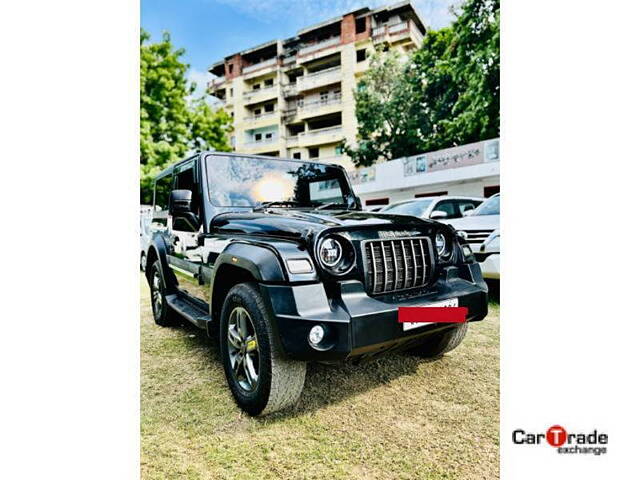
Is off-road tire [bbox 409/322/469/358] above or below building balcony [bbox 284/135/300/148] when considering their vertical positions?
below

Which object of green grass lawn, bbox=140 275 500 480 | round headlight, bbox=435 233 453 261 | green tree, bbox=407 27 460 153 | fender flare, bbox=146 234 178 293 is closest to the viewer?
green grass lawn, bbox=140 275 500 480

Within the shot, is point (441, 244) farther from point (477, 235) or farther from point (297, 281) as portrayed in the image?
point (477, 235)

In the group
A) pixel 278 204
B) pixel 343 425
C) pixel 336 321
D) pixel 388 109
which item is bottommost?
pixel 343 425

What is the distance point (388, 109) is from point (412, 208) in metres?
3.71

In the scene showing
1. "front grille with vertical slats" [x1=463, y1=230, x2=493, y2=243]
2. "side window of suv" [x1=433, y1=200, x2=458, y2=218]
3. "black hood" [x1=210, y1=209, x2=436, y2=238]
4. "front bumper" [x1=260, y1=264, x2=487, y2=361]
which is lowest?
"front bumper" [x1=260, y1=264, x2=487, y2=361]

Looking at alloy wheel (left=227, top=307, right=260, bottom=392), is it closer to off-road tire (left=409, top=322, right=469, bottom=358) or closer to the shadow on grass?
the shadow on grass

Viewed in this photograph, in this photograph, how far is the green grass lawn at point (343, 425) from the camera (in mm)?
1593

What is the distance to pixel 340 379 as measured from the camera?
2371 mm

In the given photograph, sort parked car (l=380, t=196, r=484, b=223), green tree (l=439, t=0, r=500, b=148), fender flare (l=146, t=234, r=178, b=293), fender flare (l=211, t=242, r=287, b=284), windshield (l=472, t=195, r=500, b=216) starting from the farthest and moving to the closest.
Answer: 1. parked car (l=380, t=196, r=484, b=223)
2. windshield (l=472, t=195, r=500, b=216)
3. fender flare (l=146, t=234, r=178, b=293)
4. green tree (l=439, t=0, r=500, b=148)
5. fender flare (l=211, t=242, r=287, b=284)

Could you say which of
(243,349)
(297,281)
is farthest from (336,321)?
(243,349)

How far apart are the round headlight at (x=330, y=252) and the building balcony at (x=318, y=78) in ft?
21.9

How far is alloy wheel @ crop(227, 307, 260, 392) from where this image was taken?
2.01 m

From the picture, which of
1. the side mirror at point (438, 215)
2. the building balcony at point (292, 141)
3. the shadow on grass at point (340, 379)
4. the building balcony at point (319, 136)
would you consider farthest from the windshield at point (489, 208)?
the building balcony at point (292, 141)

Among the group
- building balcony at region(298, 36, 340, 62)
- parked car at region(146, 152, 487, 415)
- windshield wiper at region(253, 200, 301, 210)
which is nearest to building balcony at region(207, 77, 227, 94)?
building balcony at region(298, 36, 340, 62)
